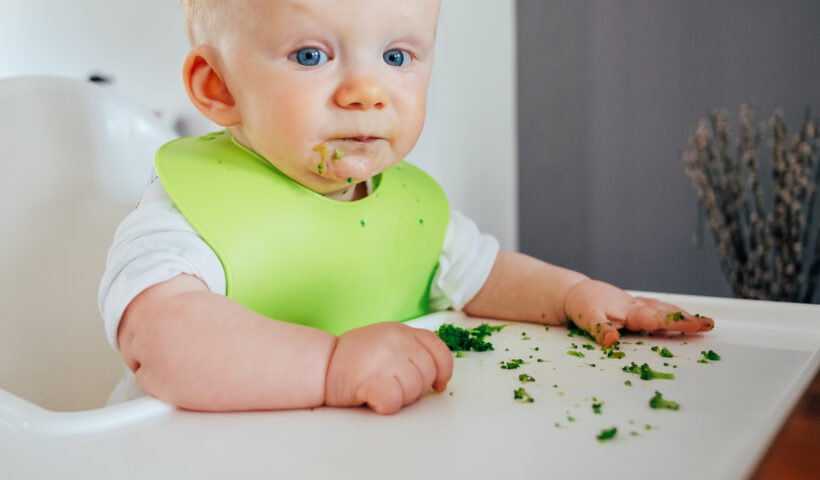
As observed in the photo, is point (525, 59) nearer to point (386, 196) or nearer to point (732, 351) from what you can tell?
point (386, 196)

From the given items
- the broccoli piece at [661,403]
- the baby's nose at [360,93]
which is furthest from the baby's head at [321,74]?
the broccoli piece at [661,403]

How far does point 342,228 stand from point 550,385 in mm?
294

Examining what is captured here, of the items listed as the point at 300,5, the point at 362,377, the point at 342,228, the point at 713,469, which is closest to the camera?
the point at 713,469

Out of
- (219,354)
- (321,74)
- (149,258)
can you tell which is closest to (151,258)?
(149,258)

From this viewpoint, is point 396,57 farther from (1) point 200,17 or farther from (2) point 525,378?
Answer: (2) point 525,378

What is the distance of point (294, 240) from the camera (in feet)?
2.13

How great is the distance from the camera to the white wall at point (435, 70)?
1.21 m

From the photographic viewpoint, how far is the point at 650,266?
69.6 inches

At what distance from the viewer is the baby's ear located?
2.14ft

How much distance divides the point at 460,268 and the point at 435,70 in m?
0.60

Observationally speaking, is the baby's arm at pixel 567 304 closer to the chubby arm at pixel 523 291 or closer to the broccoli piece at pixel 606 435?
the chubby arm at pixel 523 291

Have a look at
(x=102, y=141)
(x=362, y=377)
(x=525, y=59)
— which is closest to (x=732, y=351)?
(x=362, y=377)

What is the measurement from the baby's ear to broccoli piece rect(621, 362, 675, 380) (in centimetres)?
45

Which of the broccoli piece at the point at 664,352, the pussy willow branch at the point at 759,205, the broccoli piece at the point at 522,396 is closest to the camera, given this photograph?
the broccoli piece at the point at 522,396
